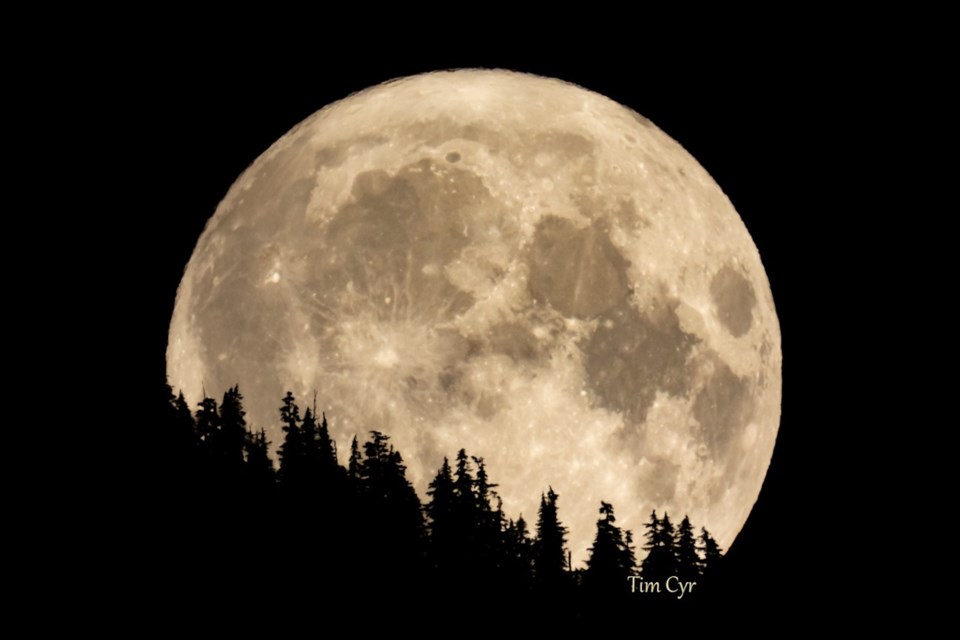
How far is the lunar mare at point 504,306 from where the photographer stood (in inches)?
464

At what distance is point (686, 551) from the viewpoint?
506 inches

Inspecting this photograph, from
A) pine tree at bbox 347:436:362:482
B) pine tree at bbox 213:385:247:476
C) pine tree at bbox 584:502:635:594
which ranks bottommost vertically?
pine tree at bbox 584:502:635:594

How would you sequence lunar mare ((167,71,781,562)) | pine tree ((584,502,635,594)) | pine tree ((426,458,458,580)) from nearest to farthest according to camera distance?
pine tree ((426,458,458,580)) < lunar mare ((167,71,781,562)) < pine tree ((584,502,635,594))

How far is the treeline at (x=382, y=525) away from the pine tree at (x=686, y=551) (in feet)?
0.22

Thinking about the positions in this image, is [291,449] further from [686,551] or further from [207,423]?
[686,551]

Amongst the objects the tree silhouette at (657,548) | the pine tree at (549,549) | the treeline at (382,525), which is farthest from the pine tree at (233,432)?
the tree silhouette at (657,548)

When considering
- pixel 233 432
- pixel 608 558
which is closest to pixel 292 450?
pixel 233 432

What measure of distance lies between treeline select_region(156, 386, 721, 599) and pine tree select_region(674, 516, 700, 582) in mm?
68

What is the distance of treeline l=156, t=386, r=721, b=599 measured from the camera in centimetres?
1180

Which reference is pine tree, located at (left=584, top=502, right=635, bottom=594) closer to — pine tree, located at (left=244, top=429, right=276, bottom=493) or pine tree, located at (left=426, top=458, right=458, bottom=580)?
pine tree, located at (left=426, top=458, right=458, bottom=580)

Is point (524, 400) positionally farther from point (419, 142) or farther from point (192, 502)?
point (192, 502)

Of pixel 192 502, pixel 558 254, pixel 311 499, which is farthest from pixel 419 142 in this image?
pixel 192 502

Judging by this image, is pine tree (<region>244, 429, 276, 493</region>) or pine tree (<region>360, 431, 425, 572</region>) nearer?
pine tree (<region>360, 431, 425, 572</region>)

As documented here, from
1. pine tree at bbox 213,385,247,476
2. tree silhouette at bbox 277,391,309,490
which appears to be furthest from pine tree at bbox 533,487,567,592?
pine tree at bbox 213,385,247,476
